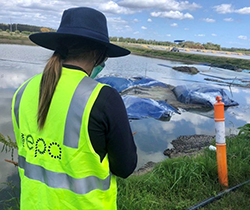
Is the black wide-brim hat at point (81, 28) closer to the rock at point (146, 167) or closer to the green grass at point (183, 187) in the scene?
the green grass at point (183, 187)

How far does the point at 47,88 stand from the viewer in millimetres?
1172

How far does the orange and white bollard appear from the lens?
3.00 metres

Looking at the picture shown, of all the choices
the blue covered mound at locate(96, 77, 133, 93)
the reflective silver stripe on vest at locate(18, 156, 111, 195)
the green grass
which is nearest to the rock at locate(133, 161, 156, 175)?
the green grass

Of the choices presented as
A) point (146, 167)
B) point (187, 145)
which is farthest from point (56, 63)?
point (187, 145)

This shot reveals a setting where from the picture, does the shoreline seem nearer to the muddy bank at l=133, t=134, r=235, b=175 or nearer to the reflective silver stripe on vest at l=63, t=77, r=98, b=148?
the muddy bank at l=133, t=134, r=235, b=175

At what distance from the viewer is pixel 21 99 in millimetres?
1290

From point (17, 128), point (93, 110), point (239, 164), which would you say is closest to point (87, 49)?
point (93, 110)

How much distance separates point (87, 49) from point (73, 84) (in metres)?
0.22

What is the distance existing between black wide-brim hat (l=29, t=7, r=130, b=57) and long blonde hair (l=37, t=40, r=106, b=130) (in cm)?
4

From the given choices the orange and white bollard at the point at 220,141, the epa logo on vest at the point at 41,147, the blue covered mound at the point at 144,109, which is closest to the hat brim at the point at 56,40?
the epa logo on vest at the point at 41,147

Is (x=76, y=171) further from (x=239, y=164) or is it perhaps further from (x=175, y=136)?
(x=175, y=136)

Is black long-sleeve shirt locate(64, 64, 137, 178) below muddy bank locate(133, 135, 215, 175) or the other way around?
the other way around

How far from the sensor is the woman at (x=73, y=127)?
44.8 inches

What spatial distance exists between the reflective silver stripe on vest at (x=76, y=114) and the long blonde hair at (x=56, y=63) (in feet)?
0.40
